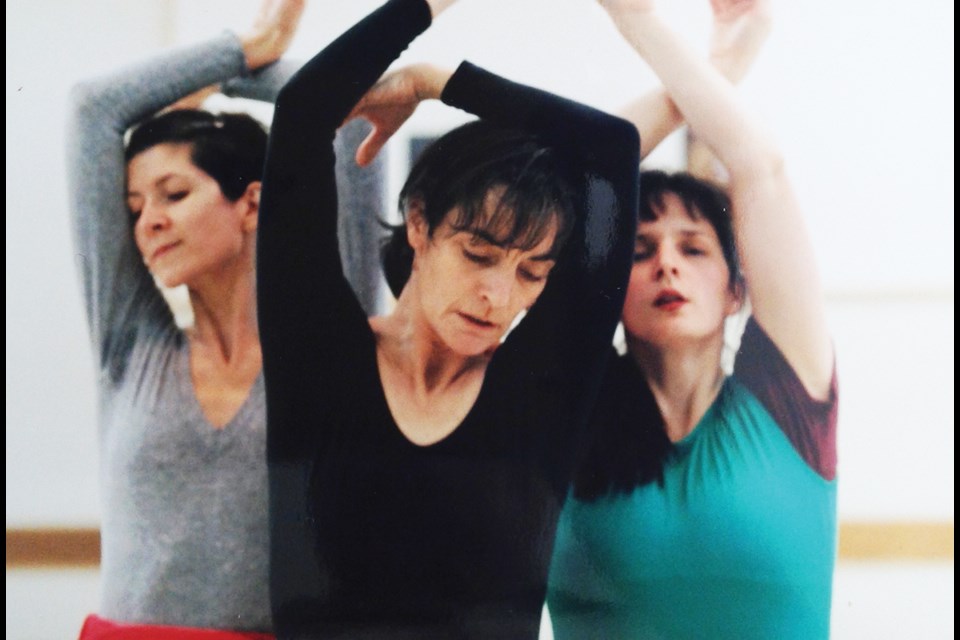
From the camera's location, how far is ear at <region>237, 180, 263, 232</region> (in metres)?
0.81

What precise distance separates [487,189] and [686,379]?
0.91 ft

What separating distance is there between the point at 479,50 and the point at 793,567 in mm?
609

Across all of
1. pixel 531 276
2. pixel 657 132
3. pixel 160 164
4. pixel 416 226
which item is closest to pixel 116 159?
pixel 160 164

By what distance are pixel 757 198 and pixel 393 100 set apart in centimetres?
38

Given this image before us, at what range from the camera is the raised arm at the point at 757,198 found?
82cm

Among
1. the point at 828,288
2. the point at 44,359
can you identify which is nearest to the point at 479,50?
the point at 828,288

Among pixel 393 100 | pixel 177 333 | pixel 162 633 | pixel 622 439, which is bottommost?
pixel 162 633

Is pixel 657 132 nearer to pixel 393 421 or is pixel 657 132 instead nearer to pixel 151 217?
pixel 393 421

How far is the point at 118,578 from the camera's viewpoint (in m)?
0.81

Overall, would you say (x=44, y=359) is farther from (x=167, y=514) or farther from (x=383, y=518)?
(x=383, y=518)

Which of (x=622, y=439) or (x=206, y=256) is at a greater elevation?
(x=206, y=256)

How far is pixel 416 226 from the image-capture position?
2.64 ft

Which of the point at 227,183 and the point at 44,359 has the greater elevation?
the point at 227,183

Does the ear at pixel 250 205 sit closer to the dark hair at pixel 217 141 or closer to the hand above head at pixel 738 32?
the dark hair at pixel 217 141
